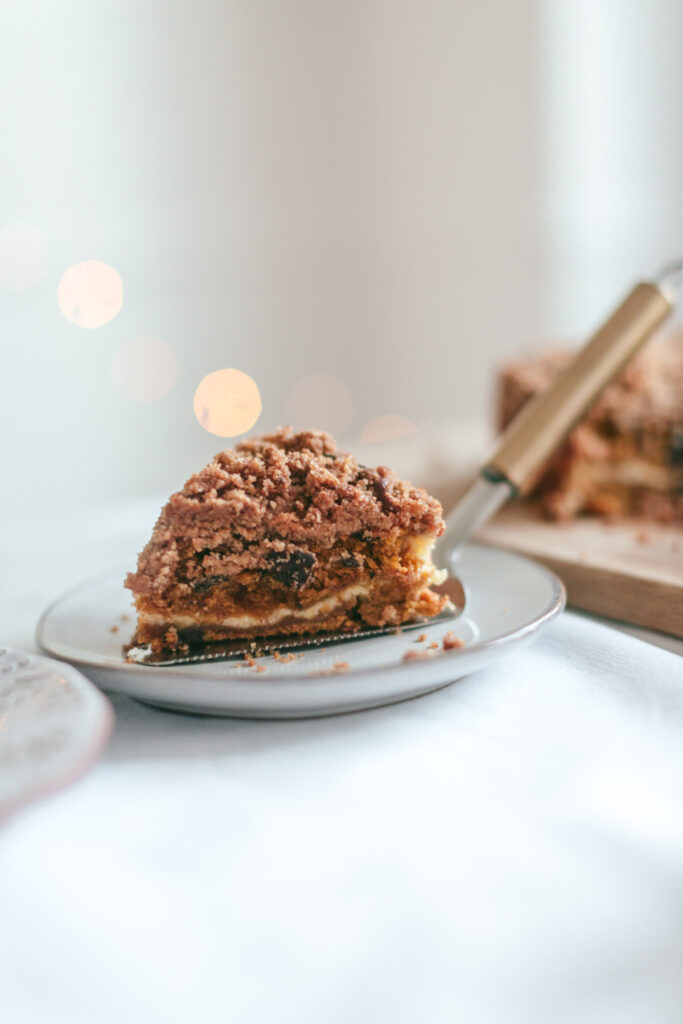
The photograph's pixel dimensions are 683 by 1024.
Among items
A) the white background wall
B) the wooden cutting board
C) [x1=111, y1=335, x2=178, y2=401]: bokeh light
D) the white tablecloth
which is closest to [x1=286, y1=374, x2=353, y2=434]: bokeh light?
the white background wall

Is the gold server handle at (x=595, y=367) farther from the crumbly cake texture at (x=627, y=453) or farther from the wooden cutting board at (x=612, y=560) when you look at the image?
the crumbly cake texture at (x=627, y=453)

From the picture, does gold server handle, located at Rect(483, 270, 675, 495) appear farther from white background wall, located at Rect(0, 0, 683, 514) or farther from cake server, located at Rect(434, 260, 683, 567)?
white background wall, located at Rect(0, 0, 683, 514)

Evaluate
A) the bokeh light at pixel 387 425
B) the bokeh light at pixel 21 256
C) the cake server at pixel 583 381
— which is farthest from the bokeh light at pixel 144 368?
the cake server at pixel 583 381

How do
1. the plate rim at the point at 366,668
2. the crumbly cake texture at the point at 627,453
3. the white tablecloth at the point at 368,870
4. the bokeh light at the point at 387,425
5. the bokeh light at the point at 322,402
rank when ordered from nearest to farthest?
the white tablecloth at the point at 368,870
the plate rim at the point at 366,668
the crumbly cake texture at the point at 627,453
the bokeh light at the point at 322,402
the bokeh light at the point at 387,425

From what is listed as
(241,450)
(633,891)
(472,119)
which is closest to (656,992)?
(633,891)

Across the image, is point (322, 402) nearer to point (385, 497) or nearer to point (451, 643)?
point (385, 497)

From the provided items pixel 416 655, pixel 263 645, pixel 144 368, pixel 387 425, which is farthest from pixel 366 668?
pixel 387 425

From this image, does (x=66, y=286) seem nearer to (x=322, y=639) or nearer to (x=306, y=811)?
(x=322, y=639)
